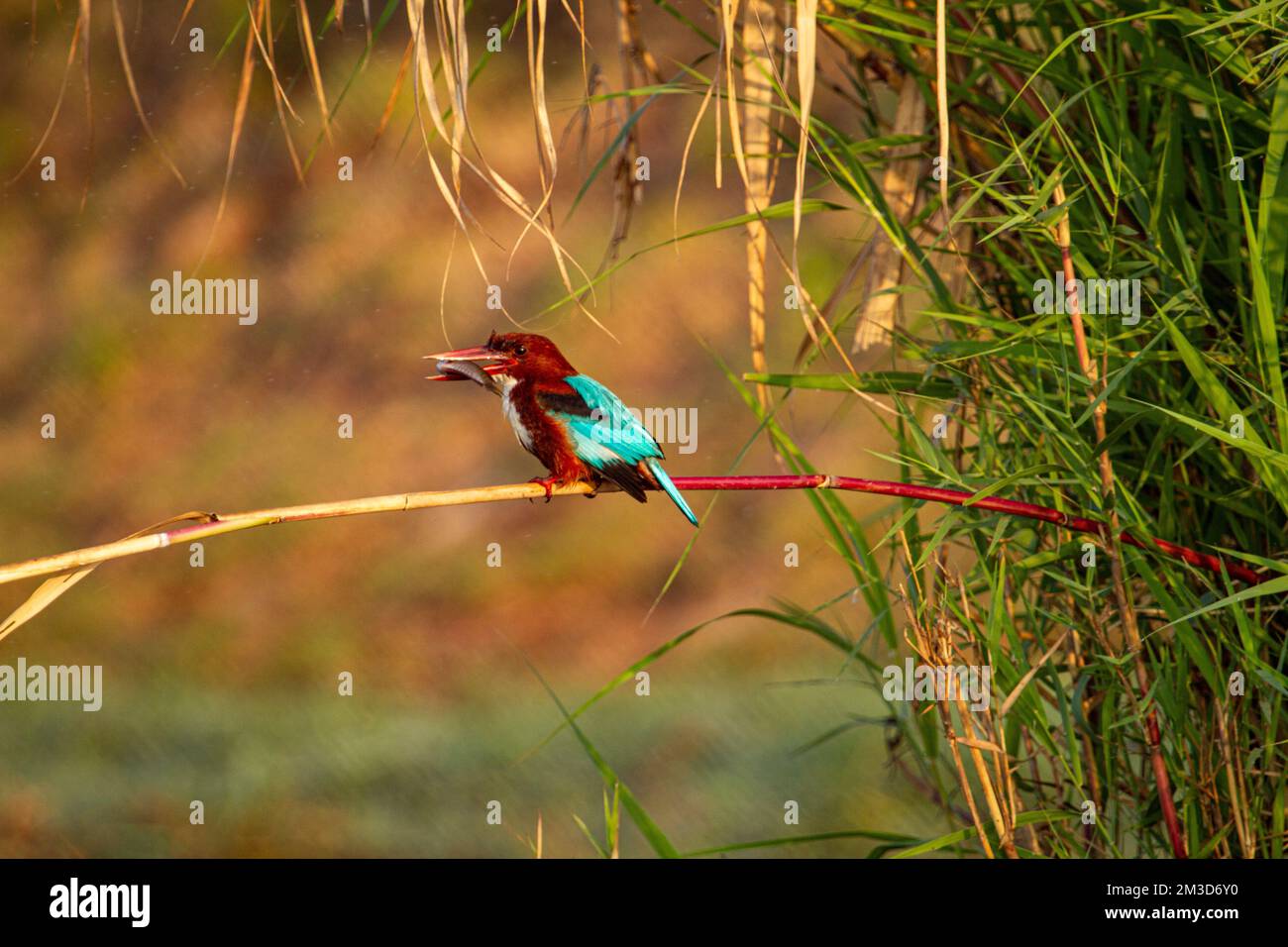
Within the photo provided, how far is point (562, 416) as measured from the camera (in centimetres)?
86

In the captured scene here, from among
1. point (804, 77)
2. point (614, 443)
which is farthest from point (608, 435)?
point (804, 77)

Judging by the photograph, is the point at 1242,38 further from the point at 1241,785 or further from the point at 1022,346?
the point at 1241,785

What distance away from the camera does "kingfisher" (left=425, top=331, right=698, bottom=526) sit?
802 mm

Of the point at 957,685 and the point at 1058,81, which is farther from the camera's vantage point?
the point at 1058,81

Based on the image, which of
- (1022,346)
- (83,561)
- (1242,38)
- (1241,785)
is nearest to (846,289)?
(1022,346)

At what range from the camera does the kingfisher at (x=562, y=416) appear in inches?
31.6

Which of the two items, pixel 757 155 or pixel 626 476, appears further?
pixel 757 155

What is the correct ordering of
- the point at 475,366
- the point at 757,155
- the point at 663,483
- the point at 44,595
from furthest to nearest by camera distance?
1. the point at 757,155
2. the point at 475,366
3. the point at 663,483
4. the point at 44,595

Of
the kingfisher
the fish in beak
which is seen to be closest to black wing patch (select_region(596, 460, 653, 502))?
the kingfisher

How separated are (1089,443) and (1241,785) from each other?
0.79 ft

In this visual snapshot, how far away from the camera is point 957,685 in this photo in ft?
2.69
